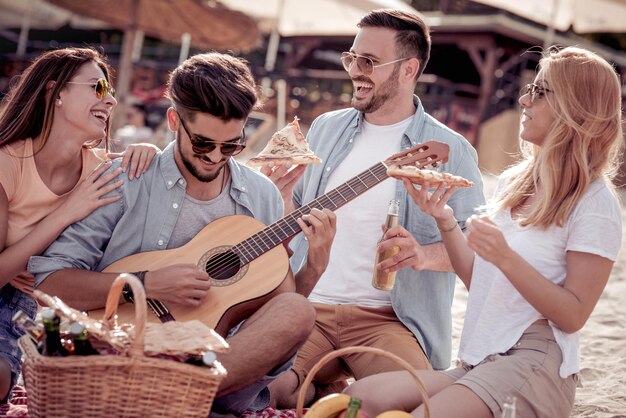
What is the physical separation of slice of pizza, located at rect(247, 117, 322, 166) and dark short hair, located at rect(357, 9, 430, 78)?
0.93 metres

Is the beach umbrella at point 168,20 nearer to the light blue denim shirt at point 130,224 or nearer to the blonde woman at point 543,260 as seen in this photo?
the light blue denim shirt at point 130,224

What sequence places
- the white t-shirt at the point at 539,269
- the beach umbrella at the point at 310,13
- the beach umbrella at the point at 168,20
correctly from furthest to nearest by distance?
1. the beach umbrella at the point at 310,13
2. the beach umbrella at the point at 168,20
3. the white t-shirt at the point at 539,269

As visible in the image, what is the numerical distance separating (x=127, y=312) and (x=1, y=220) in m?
0.79

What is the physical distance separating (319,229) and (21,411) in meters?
1.59

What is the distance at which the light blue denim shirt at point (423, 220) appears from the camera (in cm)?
448

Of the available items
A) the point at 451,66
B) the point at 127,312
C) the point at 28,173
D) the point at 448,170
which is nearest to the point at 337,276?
the point at 448,170

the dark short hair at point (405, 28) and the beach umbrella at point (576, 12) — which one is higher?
the beach umbrella at point (576, 12)

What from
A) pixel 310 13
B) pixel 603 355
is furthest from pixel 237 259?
pixel 310 13

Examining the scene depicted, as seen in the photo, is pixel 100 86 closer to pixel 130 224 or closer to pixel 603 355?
pixel 130 224

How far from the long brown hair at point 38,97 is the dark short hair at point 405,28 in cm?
182

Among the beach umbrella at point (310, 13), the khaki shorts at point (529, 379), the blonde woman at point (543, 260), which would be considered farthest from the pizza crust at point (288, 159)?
the beach umbrella at point (310, 13)

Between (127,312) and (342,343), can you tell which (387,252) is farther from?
(127,312)

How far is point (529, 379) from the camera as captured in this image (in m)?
3.32

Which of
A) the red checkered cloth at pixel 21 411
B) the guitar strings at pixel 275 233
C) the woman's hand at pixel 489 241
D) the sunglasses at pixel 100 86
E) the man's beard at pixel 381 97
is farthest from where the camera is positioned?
the man's beard at pixel 381 97
